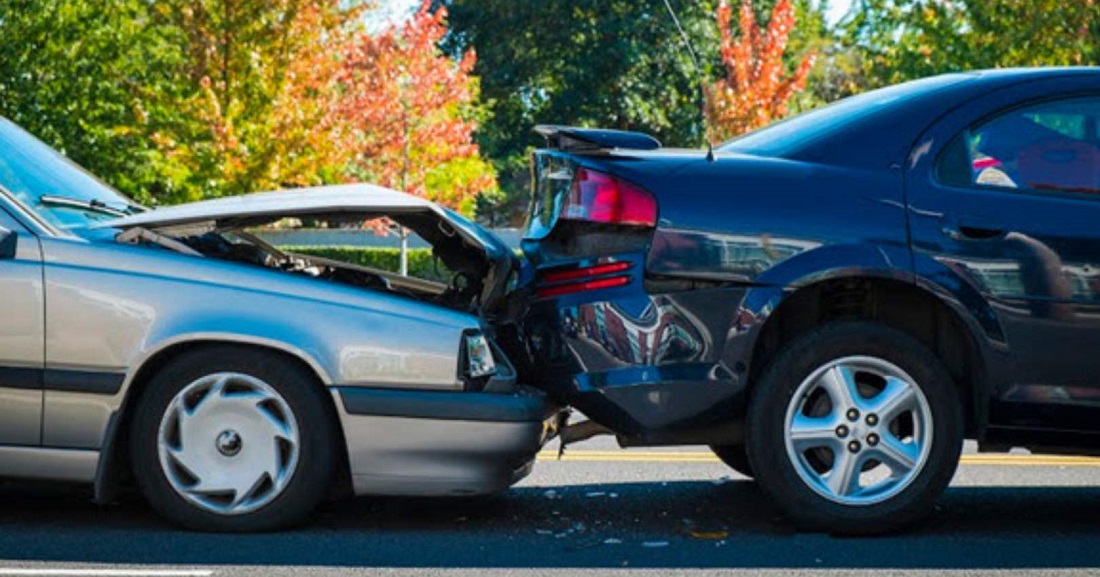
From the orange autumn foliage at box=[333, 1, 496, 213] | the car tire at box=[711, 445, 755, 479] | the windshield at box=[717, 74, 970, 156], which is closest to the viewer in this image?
the windshield at box=[717, 74, 970, 156]

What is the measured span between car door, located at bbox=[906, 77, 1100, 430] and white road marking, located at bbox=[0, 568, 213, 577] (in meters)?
2.58

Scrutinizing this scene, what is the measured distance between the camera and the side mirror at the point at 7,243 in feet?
18.6

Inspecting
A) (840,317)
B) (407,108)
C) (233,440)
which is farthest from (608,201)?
(407,108)

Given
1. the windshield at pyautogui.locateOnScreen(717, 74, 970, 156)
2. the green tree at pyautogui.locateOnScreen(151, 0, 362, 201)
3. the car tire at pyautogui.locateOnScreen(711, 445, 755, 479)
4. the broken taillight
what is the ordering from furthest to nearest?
the green tree at pyautogui.locateOnScreen(151, 0, 362, 201), the car tire at pyautogui.locateOnScreen(711, 445, 755, 479), the windshield at pyautogui.locateOnScreen(717, 74, 970, 156), the broken taillight

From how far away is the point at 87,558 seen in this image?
17.3 ft

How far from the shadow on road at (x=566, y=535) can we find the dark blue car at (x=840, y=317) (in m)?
0.29

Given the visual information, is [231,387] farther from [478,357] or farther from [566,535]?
[566,535]

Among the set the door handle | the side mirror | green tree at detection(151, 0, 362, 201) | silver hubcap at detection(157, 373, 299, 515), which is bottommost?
silver hubcap at detection(157, 373, 299, 515)

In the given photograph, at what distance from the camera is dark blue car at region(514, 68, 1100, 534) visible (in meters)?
5.68

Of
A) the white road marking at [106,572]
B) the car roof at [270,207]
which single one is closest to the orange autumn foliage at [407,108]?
the car roof at [270,207]

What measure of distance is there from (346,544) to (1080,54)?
22999mm

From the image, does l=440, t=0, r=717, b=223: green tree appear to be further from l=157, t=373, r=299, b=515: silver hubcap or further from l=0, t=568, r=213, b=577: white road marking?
l=0, t=568, r=213, b=577: white road marking

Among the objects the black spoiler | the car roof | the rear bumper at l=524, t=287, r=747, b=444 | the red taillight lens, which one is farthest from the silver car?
the black spoiler

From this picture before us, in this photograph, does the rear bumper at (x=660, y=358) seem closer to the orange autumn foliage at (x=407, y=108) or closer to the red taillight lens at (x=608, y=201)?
the red taillight lens at (x=608, y=201)
